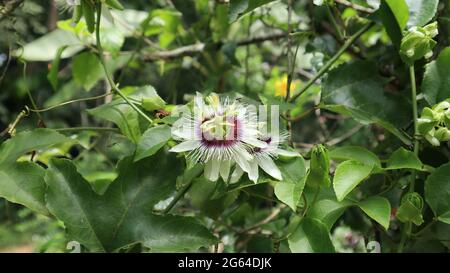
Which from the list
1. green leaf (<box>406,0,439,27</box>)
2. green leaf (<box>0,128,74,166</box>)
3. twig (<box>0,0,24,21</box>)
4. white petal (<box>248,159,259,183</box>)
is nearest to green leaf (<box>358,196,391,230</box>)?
white petal (<box>248,159,259,183</box>)

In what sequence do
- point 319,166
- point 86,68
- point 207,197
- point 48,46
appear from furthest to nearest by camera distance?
point 48,46
point 86,68
point 207,197
point 319,166

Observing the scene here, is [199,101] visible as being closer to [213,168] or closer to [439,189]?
[213,168]

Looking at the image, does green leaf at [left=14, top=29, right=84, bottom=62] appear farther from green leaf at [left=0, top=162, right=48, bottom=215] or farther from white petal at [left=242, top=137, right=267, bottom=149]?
white petal at [left=242, top=137, right=267, bottom=149]

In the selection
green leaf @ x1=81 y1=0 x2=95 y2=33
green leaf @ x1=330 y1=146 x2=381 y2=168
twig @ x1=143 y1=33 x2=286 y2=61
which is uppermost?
green leaf @ x1=81 y1=0 x2=95 y2=33

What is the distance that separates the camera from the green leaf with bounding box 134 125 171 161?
0.50m

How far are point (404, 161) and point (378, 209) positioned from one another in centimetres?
6

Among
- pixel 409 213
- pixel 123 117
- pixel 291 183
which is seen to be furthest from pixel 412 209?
pixel 123 117

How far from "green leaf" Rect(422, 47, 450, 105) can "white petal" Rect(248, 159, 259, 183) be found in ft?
0.71

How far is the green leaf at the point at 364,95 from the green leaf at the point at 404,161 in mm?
79

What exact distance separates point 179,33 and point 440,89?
0.61 m

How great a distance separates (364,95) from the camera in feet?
2.12

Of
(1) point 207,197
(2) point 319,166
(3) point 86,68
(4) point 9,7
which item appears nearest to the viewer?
(2) point 319,166

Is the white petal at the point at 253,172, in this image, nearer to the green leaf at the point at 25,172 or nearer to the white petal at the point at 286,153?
the white petal at the point at 286,153

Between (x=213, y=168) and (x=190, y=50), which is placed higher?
(x=213, y=168)
